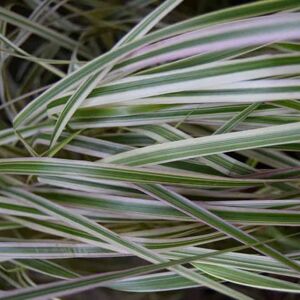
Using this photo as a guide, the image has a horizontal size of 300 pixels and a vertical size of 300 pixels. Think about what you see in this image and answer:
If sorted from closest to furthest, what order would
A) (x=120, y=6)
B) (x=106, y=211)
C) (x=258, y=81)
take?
(x=258, y=81) < (x=106, y=211) < (x=120, y=6)

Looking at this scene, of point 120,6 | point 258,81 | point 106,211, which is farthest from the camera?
point 120,6

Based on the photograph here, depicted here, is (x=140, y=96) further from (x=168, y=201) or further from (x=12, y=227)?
(x=12, y=227)

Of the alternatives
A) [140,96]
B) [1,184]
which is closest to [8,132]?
[1,184]

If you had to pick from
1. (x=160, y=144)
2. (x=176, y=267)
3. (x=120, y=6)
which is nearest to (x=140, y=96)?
(x=160, y=144)

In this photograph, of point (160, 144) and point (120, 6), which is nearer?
point (160, 144)

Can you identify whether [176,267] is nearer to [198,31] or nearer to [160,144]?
[160,144]

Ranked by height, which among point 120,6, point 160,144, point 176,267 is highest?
point 120,6

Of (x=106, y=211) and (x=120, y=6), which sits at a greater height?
(x=120, y=6)
